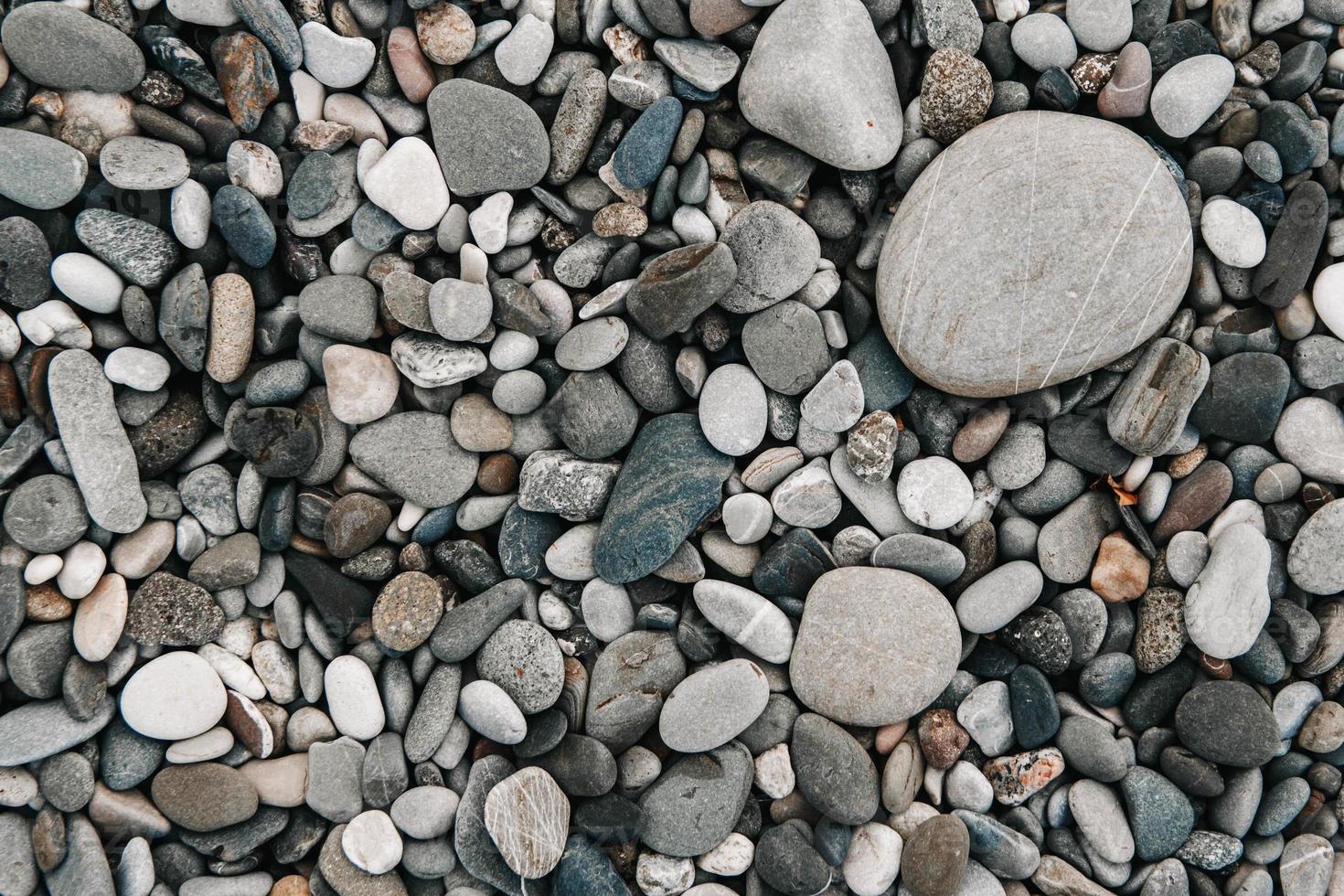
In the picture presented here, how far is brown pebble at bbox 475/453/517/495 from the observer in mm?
1802

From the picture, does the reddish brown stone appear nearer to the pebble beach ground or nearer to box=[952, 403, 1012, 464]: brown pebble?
the pebble beach ground

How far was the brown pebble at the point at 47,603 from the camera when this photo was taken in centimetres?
166

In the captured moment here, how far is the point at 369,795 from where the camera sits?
1.71m

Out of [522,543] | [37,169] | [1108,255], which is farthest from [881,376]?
[37,169]

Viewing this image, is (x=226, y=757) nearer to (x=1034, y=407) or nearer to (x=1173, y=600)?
(x=1034, y=407)

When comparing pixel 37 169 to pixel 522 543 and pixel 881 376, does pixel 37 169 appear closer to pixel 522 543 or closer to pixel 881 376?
pixel 522 543

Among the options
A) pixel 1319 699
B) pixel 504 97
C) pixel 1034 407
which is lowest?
pixel 1319 699

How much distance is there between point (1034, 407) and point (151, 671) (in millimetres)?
1965

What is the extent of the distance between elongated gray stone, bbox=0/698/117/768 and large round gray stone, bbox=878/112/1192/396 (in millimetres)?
1902

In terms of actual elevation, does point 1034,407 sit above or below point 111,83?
below

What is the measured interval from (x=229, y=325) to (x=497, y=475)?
64 cm

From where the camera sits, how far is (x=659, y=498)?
1.74 m

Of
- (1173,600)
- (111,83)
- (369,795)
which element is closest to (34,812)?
(369,795)

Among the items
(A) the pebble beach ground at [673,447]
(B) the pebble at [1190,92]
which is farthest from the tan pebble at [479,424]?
(B) the pebble at [1190,92]
